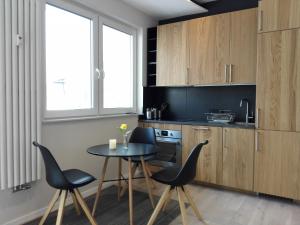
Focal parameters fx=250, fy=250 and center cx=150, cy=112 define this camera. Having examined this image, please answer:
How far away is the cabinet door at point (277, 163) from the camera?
9.15 ft

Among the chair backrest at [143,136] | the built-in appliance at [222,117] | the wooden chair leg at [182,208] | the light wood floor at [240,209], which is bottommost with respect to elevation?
the light wood floor at [240,209]

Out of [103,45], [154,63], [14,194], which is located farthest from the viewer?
[154,63]

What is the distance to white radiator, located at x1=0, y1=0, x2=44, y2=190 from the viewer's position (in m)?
2.09

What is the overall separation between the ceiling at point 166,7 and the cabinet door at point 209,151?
1755mm

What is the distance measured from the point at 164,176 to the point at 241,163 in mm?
1267

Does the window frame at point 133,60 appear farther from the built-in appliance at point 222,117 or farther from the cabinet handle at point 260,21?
the cabinet handle at point 260,21

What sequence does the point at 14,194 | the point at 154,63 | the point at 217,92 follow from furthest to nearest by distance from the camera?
1. the point at 154,63
2. the point at 217,92
3. the point at 14,194

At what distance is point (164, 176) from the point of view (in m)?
2.36

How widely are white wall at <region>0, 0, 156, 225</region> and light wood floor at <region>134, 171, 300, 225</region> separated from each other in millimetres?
868

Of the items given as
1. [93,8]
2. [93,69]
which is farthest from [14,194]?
[93,8]

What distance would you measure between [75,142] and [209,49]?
2158 mm

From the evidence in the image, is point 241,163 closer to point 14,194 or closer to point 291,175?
point 291,175

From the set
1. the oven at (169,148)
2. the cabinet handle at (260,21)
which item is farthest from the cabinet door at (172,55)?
the cabinet handle at (260,21)

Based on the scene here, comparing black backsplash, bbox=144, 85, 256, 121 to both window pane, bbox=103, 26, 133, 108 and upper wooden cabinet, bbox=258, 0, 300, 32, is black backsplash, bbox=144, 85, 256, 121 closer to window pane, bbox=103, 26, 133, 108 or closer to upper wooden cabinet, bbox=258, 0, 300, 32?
window pane, bbox=103, 26, 133, 108
